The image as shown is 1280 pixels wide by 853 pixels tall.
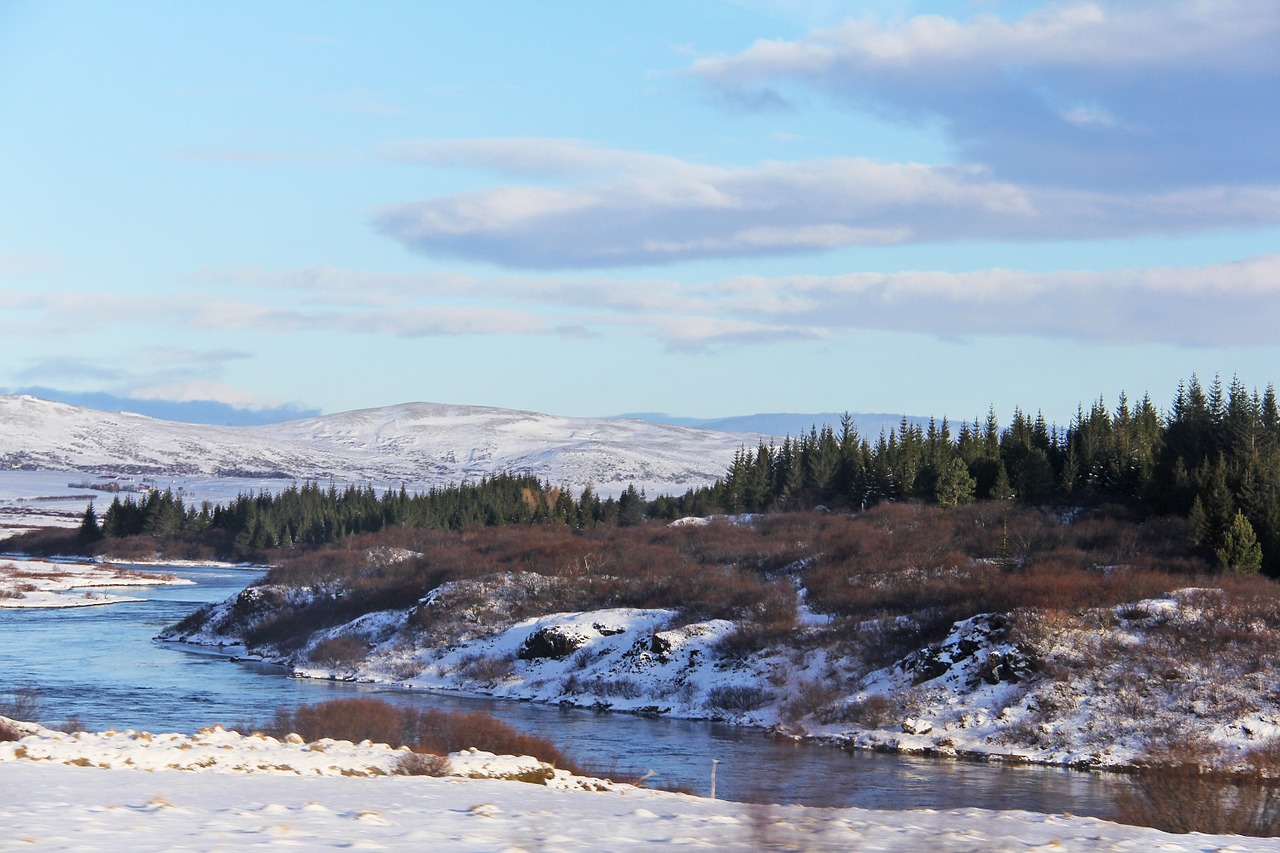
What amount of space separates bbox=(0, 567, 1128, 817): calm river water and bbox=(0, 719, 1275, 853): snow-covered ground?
11.2 metres

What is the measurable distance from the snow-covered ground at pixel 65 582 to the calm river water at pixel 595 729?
858 inches

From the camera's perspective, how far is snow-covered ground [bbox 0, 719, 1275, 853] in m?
14.7

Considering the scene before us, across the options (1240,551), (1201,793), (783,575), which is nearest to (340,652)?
(783,575)

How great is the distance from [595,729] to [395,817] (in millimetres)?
29312

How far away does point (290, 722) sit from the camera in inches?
1518

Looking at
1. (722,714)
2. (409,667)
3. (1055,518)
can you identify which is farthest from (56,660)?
(1055,518)

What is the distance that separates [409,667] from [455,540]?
132 feet

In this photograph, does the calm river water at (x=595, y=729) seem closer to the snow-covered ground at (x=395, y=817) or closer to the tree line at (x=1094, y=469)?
the snow-covered ground at (x=395, y=817)

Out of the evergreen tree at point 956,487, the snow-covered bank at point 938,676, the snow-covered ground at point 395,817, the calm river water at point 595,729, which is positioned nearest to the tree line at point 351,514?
the evergreen tree at point 956,487

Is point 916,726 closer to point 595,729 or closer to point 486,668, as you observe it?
point 595,729

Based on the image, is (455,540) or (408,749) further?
(455,540)

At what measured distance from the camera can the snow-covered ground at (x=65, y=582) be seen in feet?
298

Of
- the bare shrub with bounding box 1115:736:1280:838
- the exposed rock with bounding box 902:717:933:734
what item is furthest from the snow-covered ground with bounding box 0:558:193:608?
the bare shrub with bounding box 1115:736:1280:838

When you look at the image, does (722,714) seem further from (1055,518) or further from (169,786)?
(1055,518)
